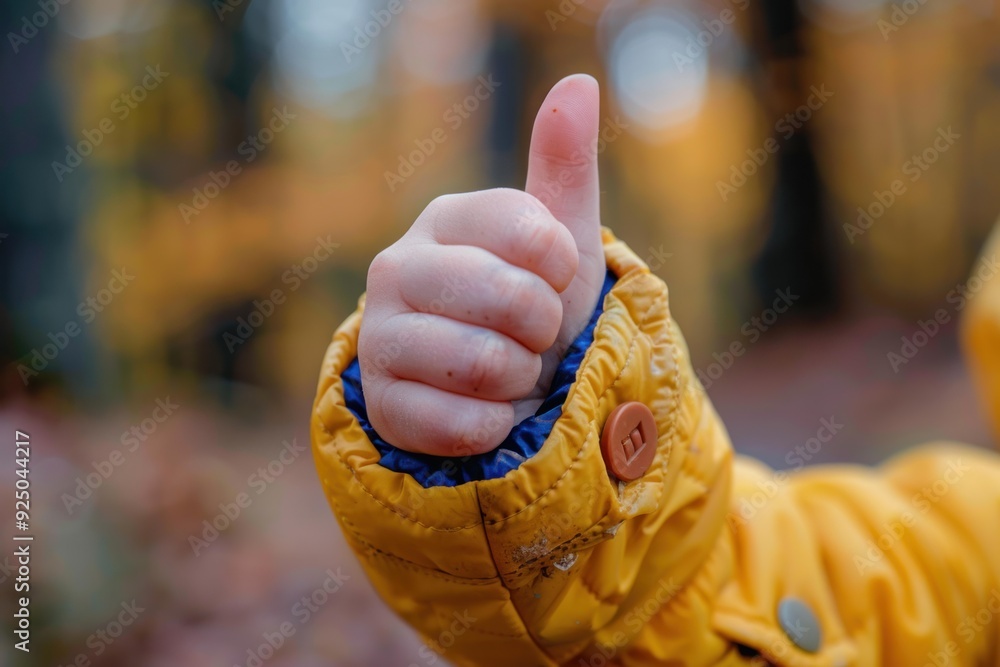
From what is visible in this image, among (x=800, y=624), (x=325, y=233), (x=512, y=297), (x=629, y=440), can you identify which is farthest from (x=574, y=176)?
(x=325, y=233)

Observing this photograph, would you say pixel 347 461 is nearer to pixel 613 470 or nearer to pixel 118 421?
pixel 613 470

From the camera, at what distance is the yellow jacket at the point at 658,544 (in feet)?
2.36

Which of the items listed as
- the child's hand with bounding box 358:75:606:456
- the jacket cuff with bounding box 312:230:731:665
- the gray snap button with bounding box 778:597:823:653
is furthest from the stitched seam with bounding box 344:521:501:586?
the gray snap button with bounding box 778:597:823:653

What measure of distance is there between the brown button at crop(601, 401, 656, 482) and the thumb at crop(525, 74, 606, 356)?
0.10m

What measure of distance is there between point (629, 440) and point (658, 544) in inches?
6.6

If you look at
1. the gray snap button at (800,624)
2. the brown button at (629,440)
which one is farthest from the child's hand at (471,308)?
the gray snap button at (800,624)

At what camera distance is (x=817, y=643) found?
918mm

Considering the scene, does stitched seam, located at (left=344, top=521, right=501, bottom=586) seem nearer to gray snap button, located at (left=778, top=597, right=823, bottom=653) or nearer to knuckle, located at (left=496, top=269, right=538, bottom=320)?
knuckle, located at (left=496, top=269, right=538, bottom=320)

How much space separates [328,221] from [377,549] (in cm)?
664

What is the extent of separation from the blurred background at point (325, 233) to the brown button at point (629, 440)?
788 mm

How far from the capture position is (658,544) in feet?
2.77

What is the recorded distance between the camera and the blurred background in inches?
93.2

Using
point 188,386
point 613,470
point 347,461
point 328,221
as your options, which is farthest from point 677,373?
point 328,221

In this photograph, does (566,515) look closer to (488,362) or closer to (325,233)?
(488,362)
